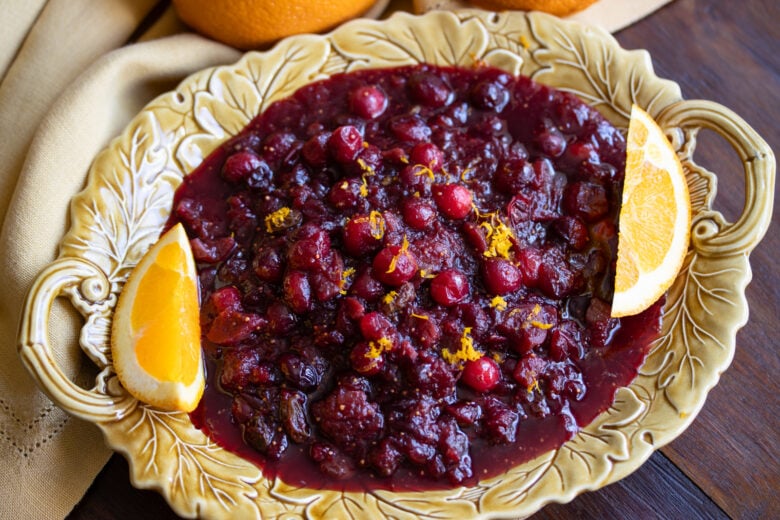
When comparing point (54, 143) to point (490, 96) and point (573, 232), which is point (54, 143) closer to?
point (490, 96)

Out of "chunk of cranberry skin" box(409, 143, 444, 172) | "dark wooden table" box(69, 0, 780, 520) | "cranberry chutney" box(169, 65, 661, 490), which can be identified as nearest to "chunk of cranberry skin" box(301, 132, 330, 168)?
"cranberry chutney" box(169, 65, 661, 490)

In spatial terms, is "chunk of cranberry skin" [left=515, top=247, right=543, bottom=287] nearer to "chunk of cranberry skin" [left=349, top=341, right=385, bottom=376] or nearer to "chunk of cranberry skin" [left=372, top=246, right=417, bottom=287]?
"chunk of cranberry skin" [left=372, top=246, right=417, bottom=287]

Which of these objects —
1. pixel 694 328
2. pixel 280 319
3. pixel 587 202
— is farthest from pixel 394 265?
pixel 694 328

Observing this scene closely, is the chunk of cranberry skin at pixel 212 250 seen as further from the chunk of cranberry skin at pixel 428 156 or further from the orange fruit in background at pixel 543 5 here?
the orange fruit in background at pixel 543 5

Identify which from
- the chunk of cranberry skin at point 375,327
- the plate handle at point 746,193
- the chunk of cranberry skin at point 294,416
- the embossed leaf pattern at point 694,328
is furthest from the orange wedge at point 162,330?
the plate handle at point 746,193

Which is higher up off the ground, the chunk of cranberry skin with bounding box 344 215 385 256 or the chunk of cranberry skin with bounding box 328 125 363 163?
the chunk of cranberry skin with bounding box 328 125 363 163

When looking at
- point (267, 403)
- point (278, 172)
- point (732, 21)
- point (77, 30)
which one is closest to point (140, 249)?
point (278, 172)
